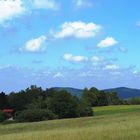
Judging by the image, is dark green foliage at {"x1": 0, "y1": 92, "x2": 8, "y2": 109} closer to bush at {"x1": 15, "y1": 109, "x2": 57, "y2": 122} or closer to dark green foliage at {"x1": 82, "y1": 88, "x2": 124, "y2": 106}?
dark green foliage at {"x1": 82, "y1": 88, "x2": 124, "y2": 106}

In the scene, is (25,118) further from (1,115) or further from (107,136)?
(107,136)

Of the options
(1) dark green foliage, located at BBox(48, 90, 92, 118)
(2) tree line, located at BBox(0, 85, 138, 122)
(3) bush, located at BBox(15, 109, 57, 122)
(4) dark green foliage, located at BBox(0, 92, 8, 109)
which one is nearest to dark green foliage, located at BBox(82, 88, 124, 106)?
(2) tree line, located at BBox(0, 85, 138, 122)

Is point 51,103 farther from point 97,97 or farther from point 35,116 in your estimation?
point 97,97

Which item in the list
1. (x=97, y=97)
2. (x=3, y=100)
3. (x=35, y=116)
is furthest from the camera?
(x=97, y=97)

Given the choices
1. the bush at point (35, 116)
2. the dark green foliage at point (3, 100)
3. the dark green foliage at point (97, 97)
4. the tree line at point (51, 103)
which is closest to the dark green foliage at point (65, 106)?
the tree line at point (51, 103)

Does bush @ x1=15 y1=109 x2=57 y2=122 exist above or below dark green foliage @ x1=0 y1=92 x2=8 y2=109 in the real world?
below

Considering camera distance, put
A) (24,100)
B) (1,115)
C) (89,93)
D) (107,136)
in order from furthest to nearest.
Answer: (89,93) < (24,100) < (1,115) < (107,136)

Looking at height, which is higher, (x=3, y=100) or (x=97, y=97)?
(x=3, y=100)

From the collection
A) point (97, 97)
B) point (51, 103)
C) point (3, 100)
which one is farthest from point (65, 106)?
point (97, 97)

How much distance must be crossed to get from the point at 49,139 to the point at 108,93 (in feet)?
451

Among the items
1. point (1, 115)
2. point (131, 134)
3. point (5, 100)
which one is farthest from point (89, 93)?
point (131, 134)

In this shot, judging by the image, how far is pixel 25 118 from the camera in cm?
8494

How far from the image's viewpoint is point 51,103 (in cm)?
10731

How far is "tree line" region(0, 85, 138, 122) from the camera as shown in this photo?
288 feet
